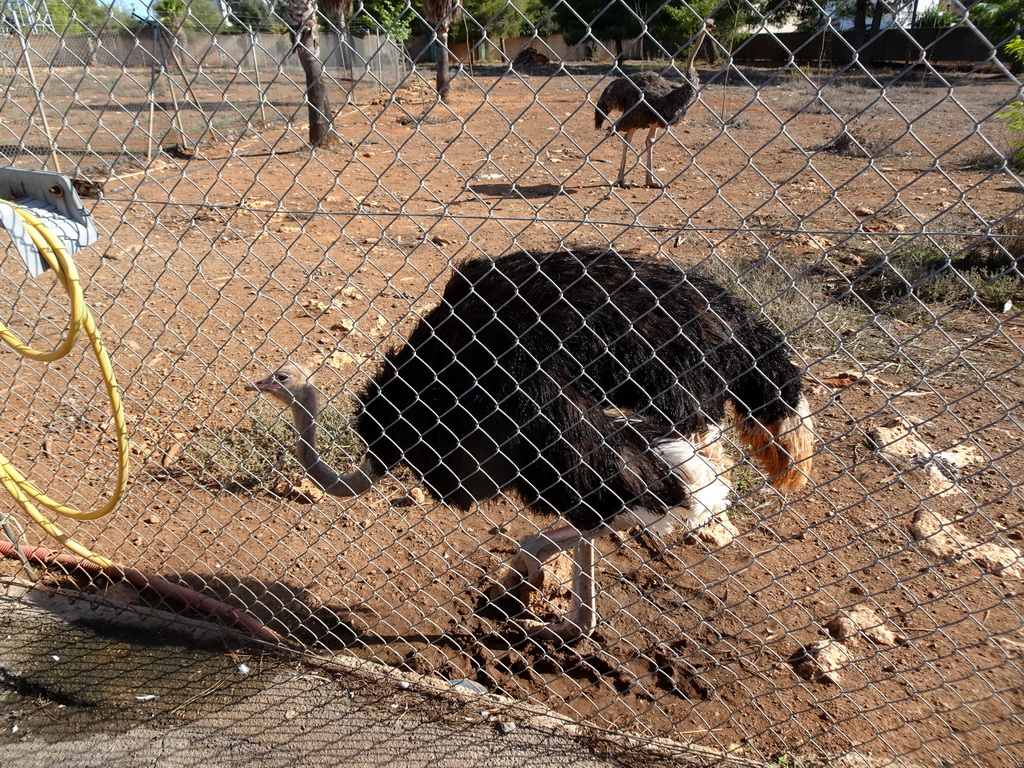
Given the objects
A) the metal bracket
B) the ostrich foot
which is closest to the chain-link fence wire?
the ostrich foot

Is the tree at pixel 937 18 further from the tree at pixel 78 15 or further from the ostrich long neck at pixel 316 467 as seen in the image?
the ostrich long neck at pixel 316 467

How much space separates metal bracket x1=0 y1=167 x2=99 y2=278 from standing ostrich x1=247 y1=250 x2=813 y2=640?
0.90 meters

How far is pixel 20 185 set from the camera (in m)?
2.18

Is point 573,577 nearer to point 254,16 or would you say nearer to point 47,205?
point 47,205

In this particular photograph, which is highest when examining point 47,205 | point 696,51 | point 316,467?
point 696,51

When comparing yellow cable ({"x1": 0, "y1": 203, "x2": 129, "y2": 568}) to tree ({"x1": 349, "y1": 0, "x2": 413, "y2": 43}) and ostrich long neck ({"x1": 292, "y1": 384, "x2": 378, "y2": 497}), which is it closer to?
ostrich long neck ({"x1": 292, "y1": 384, "x2": 378, "y2": 497})

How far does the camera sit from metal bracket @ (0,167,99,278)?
212cm

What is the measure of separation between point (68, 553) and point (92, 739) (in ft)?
3.07

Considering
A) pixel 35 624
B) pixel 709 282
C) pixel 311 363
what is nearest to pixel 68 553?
pixel 35 624

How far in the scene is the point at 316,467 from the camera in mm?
2797

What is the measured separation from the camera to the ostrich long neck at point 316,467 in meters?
2.75

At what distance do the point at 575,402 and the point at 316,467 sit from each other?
1.07 m

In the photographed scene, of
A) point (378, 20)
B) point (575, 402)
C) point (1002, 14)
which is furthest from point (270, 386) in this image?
point (378, 20)

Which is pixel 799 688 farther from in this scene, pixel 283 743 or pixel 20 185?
pixel 20 185
